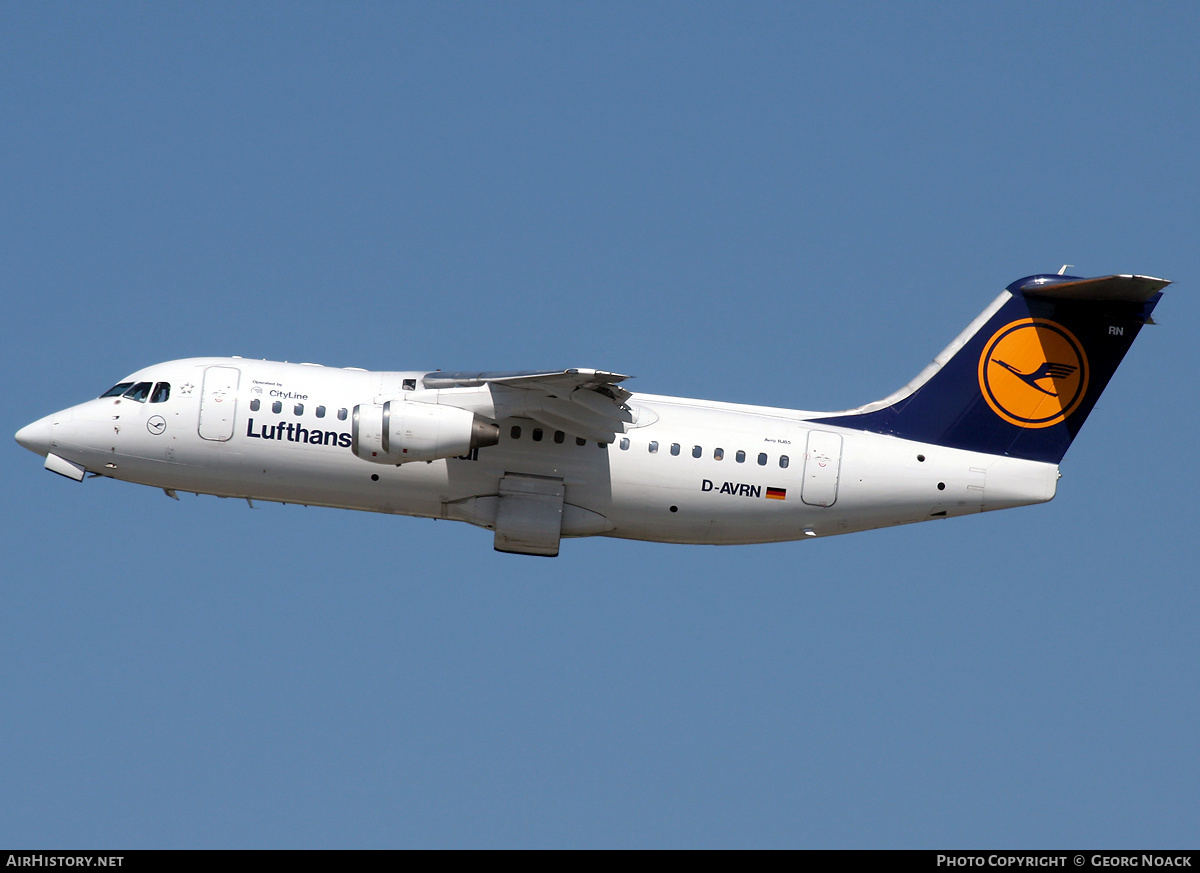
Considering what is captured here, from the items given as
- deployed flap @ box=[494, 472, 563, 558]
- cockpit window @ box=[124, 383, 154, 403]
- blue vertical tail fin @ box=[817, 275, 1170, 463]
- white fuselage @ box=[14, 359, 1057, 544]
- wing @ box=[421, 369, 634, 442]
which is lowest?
deployed flap @ box=[494, 472, 563, 558]

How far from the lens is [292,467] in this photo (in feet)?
70.7

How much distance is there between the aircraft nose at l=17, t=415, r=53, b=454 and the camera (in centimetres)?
2197

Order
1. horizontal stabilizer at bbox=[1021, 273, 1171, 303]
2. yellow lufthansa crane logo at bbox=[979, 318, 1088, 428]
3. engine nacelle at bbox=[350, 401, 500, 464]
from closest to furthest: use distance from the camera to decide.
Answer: engine nacelle at bbox=[350, 401, 500, 464] < horizontal stabilizer at bbox=[1021, 273, 1171, 303] < yellow lufthansa crane logo at bbox=[979, 318, 1088, 428]

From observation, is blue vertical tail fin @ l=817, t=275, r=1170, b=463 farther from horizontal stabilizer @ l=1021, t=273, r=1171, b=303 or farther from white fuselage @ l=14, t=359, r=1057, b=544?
white fuselage @ l=14, t=359, r=1057, b=544

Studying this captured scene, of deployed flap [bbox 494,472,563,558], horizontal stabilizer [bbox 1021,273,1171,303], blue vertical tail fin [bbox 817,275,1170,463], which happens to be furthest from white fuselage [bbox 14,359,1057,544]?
horizontal stabilizer [bbox 1021,273,1171,303]

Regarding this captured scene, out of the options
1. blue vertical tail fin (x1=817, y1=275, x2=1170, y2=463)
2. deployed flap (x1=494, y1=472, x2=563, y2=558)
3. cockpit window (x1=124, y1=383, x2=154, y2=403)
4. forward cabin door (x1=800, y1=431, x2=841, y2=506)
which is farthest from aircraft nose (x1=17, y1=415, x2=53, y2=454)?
blue vertical tail fin (x1=817, y1=275, x2=1170, y2=463)

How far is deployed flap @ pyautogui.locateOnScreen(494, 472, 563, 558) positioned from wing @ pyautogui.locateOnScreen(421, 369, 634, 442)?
87cm

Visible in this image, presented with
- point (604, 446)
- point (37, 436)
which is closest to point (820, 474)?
point (604, 446)

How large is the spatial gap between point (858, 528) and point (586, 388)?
4.61 m

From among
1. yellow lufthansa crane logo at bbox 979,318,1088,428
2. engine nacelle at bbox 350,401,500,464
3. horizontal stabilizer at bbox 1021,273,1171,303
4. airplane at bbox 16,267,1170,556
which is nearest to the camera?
engine nacelle at bbox 350,401,500,464

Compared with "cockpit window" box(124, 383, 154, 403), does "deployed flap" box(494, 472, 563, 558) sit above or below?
below

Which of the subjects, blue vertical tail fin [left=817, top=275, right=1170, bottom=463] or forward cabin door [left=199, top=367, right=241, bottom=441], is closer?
forward cabin door [left=199, top=367, right=241, bottom=441]

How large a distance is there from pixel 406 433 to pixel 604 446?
2.90 m
